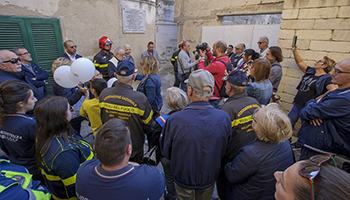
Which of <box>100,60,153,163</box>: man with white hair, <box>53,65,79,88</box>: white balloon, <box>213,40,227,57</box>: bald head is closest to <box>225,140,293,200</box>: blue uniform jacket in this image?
<box>100,60,153,163</box>: man with white hair

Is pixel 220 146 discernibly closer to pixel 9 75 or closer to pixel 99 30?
pixel 9 75

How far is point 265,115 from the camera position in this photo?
1.46m

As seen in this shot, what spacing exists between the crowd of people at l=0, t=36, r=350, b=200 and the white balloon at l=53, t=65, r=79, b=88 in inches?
10.9

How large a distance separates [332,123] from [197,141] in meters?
1.88

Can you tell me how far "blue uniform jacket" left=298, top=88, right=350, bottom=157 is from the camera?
6.51 feet

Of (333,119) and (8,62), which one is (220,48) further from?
(8,62)

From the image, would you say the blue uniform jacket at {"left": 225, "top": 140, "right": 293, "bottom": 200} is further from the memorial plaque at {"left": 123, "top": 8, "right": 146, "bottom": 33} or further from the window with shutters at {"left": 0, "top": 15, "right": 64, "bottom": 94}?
the memorial plaque at {"left": 123, "top": 8, "right": 146, "bottom": 33}

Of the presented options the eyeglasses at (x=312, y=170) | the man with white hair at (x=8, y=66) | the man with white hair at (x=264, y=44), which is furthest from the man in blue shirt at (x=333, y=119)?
the man with white hair at (x=8, y=66)

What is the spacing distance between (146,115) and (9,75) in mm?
2392

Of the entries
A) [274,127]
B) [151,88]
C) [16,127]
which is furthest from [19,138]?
[274,127]

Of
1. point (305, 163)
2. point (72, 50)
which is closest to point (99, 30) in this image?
point (72, 50)

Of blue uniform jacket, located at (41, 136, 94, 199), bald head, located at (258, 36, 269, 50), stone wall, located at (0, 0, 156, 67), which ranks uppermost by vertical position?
stone wall, located at (0, 0, 156, 67)

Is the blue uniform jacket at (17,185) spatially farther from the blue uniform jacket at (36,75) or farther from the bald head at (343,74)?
the bald head at (343,74)

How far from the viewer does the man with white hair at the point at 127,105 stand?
205 cm
